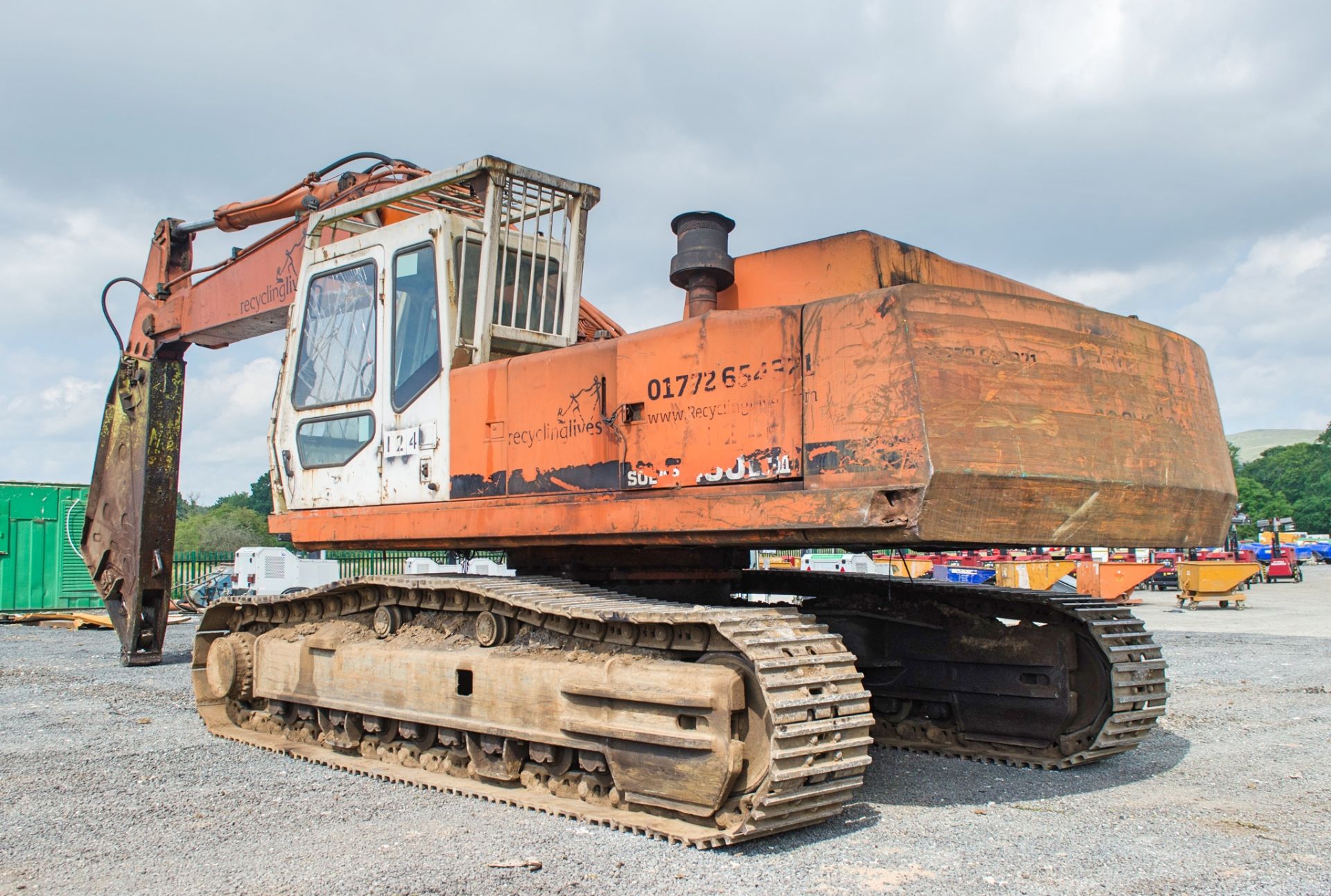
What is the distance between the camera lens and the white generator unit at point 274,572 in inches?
838

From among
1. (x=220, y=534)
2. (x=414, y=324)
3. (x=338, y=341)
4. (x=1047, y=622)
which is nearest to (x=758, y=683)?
(x=1047, y=622)

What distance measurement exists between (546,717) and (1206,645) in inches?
494

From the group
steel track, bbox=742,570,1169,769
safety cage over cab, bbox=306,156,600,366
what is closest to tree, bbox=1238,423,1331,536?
steel track, bbox=742,570,1169,769

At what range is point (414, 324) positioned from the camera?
6695 millimetres

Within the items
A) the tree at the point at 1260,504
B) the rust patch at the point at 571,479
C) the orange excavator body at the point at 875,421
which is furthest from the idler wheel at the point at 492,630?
the tree at the point at 1260,504

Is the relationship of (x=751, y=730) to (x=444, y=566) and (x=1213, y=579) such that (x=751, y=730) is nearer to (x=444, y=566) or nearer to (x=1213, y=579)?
(x=444, y=566)

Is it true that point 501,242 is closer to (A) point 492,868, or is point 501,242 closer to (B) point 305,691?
(B) point 305,691

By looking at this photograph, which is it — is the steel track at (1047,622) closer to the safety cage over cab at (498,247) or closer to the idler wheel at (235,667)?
the safety cage over cab at (498,247)

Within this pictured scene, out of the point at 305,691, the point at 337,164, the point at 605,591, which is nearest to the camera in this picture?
the point at 605,591

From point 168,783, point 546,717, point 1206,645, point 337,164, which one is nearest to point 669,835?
point 546,717

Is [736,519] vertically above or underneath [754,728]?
above

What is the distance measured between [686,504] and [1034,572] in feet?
69.5

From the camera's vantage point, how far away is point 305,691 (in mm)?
7059

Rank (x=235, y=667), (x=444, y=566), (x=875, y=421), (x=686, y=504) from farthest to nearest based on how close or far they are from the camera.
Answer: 1. (x=444, y=566)
2. (x=235, y=667)
3. (x=686, y=504)
4. (x=875, y=421)
